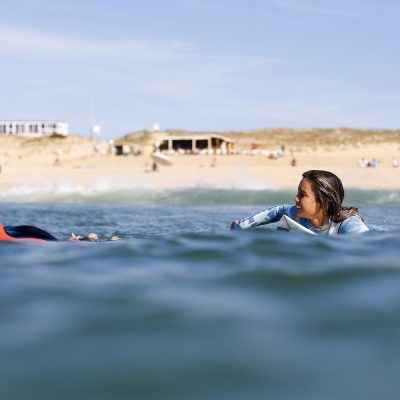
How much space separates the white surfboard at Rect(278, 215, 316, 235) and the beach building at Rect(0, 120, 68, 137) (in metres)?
158

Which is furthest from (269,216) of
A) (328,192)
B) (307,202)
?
(328,192)

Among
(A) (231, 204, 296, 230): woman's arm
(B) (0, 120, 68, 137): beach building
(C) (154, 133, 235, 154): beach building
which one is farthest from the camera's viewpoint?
(B) (0, 120, 68, 137): beach building

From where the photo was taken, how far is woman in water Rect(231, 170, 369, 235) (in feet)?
23.2

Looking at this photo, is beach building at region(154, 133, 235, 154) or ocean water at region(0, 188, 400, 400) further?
beach building at region(154, 133, 235, 154)

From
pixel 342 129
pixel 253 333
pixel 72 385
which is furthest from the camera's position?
pixel 342 129

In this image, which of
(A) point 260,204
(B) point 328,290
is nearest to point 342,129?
(A) point 260,204

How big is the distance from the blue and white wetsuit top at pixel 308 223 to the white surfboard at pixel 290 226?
0.22 metres

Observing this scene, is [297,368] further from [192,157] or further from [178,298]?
[192,157]

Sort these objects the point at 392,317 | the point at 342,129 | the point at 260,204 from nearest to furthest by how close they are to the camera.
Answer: the point at 392,317
the point at 260,204
the point at 342,129

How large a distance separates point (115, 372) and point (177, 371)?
0.20m

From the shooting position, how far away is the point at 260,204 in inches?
1289

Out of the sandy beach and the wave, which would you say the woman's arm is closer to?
the wave

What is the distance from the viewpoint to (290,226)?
7051mm

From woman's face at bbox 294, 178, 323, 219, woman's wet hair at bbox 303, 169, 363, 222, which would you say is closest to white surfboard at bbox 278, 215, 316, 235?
woman's face at bbox 294, 178, 323, 219
